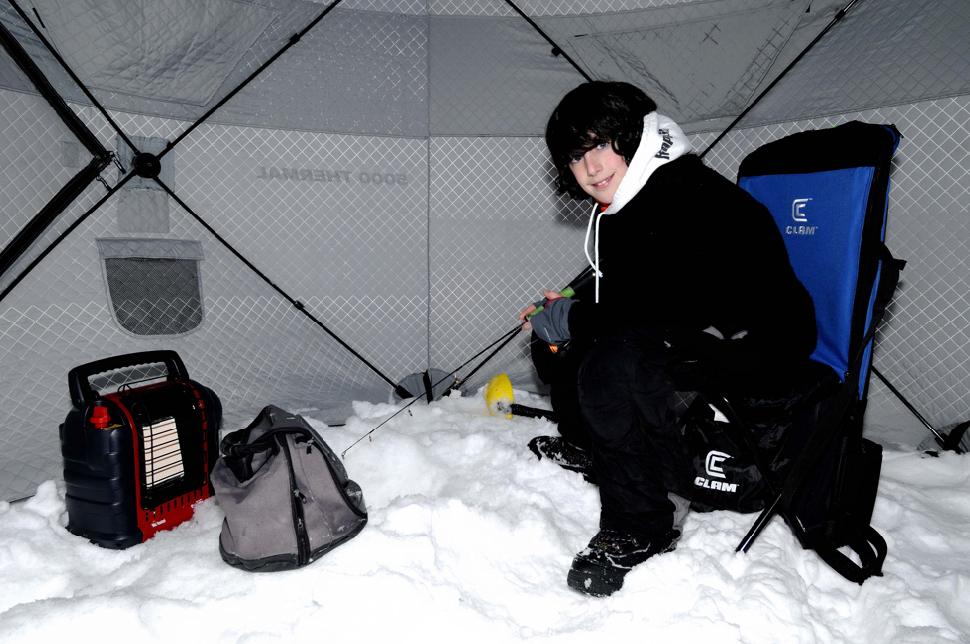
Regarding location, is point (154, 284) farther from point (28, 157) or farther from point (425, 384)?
point (425, 384)

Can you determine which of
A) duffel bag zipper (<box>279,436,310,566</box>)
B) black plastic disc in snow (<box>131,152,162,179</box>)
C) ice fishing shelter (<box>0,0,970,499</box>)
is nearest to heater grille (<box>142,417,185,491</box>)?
duffel bag zipper (<box>279,436,310,566</box>)

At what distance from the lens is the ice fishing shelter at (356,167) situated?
2010 mm

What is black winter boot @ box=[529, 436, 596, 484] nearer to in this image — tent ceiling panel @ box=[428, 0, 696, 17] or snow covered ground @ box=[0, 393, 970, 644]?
snow covered ground @ box=[0, 393, 970, 644]

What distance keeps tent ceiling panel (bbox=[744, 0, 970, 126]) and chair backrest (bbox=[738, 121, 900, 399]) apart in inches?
25.2

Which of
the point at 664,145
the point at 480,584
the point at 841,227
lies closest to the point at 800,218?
the point at 841,227

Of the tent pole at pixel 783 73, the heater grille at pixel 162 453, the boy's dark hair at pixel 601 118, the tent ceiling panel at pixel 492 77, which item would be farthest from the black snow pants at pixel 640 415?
the tent ceiling panel at pixel 492 77

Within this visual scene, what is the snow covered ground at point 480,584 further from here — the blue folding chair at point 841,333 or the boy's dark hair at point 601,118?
the boy's dark hair at point 601,118

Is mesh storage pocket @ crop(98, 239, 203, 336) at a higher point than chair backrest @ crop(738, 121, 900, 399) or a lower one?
lower

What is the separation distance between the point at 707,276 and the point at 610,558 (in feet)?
2.34

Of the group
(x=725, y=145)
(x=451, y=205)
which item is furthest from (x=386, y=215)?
(x=725, y=145)

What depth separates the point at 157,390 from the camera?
177 centimetres

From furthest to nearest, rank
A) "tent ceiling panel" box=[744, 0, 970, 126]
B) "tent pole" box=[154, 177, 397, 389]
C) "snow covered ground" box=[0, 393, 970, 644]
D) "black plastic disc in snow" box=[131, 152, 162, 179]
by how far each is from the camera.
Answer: "tent pole" box=[154, 177, 397, 389] → "black plastic disc in snow" box=[131, 152, 162, 179] → "tent ceiling panel" box=[744, 0, 970, 126] → "snow covered ground" box=[0, 393, 970, 644]

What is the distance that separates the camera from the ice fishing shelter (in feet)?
6.59

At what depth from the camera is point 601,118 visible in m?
1.56
